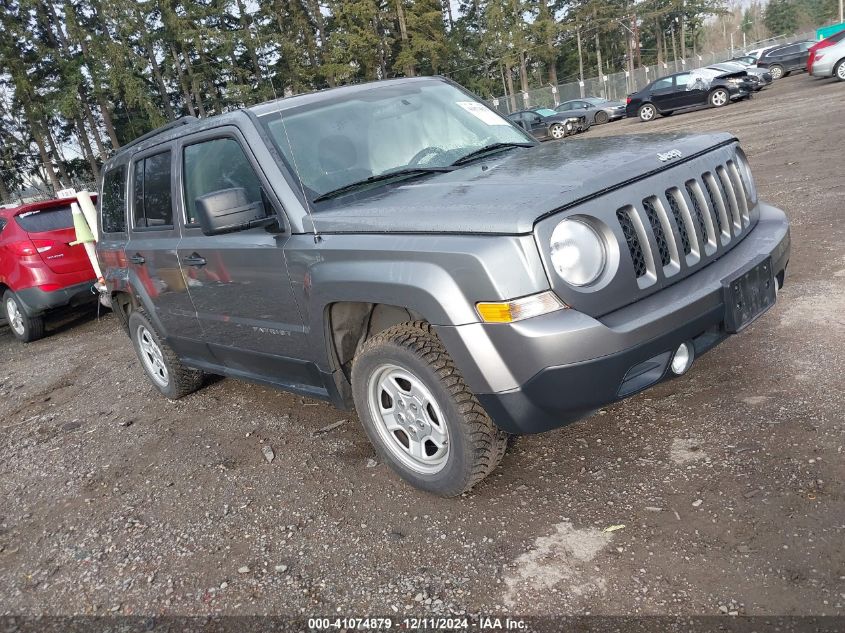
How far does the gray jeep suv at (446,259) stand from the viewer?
8.05 feet

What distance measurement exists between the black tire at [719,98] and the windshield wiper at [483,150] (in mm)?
20351

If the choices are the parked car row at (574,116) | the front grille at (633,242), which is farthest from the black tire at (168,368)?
the parked car row at (574,116)

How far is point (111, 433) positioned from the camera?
4777 millimetres

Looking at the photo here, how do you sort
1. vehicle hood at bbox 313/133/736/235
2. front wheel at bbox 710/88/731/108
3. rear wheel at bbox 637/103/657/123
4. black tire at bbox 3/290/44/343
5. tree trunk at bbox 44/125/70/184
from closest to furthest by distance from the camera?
1. vehicle hood at bbox 313/133/736/235
2. black tire at bbox 3/290/44/343
3. front wheel at bbox 710/88/731/108
4. rear wheel at bbox 637/103/657/123
5. tree trunk at bbox 44/125/70/184

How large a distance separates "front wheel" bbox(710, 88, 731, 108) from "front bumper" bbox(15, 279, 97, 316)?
65.7 feet

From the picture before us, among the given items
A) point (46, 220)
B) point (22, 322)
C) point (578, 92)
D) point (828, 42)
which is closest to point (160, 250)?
point (46, 220)

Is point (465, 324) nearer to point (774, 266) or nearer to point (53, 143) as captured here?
point (774, 266)

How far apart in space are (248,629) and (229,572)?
42 centimetres

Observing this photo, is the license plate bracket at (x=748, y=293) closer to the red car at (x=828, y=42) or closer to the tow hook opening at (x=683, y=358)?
the tow hook opening at (x=683, y=358)

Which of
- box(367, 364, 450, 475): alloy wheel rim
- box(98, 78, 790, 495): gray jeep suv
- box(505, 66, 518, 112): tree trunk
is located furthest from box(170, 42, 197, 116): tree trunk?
box(367, 364, 450, 475): alloy wheel rim

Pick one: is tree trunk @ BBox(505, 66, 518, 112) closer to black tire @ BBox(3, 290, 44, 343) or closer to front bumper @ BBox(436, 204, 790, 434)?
black tire @ BBox(3, 290, 44, 343)

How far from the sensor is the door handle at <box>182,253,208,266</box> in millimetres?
3801

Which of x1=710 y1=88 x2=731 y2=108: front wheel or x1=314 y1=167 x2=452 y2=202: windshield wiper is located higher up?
x1=314 y1=167 x2=452 y2=202: windshield wiper

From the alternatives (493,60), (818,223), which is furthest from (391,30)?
(818,223)
